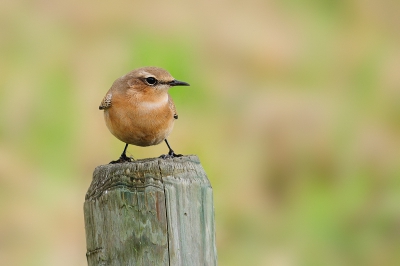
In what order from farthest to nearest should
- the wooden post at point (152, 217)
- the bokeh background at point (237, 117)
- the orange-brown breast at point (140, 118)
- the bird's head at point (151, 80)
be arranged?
the bokeh background at point (237, 117) → the bird's head at point (151, 80) → the orange-brown breast at point (140, 118) → the wooden post at point (152, 217)

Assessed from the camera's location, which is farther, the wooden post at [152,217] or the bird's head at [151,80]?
the bird's head at [151,80]

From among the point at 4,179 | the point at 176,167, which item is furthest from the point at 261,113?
the point at 176,167

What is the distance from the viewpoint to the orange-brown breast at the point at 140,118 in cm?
542

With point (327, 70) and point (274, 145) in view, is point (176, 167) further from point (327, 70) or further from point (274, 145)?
point (327, 70)

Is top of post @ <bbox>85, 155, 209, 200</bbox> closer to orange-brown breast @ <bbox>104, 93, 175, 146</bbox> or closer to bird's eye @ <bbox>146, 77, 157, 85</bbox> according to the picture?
orange-brown breast @ <bbox>104, 93, 175, 146</bbox>

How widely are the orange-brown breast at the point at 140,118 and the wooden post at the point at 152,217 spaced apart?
1612 millimetres

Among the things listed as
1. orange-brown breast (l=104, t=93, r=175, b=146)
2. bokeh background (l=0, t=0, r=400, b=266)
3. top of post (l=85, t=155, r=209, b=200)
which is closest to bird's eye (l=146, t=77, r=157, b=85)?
orange-brown breast (l=104, t=93, r=175, b=146)

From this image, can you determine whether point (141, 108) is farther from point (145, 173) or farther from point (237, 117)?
point (237, 117)

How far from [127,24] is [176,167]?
25.3ft

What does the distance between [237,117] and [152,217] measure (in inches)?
252

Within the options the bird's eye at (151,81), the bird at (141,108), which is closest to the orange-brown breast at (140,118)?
the bird at (141,108)

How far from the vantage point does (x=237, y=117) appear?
998 centimetres

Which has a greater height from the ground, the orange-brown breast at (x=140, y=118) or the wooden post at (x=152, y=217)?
the orange-brown breast at (x=140, y=118)

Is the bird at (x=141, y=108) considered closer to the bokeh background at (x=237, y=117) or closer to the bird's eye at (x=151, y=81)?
the bird's eye at (x=151, y=81)
